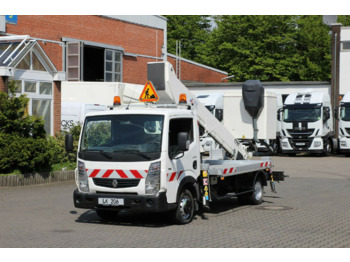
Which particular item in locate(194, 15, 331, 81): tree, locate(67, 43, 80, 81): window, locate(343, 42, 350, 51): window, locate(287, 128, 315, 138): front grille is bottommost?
locate(287, 128, 315, 138): front grille

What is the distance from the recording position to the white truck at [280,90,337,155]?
32.8 metres

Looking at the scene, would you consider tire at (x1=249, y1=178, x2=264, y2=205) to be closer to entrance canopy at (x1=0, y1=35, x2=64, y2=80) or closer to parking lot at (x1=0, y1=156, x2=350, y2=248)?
parking lot at (x1=0, y1=156, x2=350, y2=248)

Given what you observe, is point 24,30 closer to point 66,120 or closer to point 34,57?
point 66,120

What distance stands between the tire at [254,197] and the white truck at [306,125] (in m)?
19.1

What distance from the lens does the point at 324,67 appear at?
190 ft

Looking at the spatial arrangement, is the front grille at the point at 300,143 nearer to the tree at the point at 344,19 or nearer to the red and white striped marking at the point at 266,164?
the red and white striped marking at the point at 266,164

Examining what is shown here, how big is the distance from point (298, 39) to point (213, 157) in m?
49.0

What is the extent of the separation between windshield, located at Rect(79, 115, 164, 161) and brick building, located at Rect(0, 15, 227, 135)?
10.1 meters

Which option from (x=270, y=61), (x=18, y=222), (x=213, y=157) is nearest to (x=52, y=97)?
(x=213, y=157)

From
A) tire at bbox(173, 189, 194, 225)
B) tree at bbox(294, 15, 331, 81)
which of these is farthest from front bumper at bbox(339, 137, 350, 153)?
tree at bbox(294, 15, 331, 81)

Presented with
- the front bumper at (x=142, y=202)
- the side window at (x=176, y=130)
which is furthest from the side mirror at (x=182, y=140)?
the front bumper at (x=142, y=202)

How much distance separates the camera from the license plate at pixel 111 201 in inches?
424

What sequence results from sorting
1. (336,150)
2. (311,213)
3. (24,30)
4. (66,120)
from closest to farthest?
(311,213) → (66,120) → (24,30) → (336,150)

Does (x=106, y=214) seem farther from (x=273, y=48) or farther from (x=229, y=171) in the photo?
(x=273, y=48)
